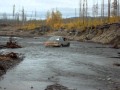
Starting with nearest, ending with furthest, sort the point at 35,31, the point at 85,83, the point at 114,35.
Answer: the point at 85,83, the point at 114,35, the point at 35,31

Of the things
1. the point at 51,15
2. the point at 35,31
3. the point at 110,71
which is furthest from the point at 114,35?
the point at 51,15

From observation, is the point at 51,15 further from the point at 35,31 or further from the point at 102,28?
the point at 102,28

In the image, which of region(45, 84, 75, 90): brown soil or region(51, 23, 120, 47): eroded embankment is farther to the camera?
region(51, 23, 120, 47): eroded embankment

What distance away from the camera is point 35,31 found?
152625 mm

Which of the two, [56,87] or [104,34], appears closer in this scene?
[56,87]

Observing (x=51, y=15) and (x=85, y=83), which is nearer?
(x=85, y=83)

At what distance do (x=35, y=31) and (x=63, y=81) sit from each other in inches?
5199

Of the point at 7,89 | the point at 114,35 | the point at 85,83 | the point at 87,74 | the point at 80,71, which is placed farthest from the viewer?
the point at 114,35

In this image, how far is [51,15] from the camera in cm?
18312

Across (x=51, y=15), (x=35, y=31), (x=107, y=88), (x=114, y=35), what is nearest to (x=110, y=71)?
(x=107, y=88)

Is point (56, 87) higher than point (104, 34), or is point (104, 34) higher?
point (104, 34)

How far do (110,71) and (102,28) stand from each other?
2537 inches

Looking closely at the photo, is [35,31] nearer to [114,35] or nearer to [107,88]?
[114,35]

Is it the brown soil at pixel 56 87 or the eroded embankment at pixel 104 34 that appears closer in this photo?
the brown soil at pixel 56 87
